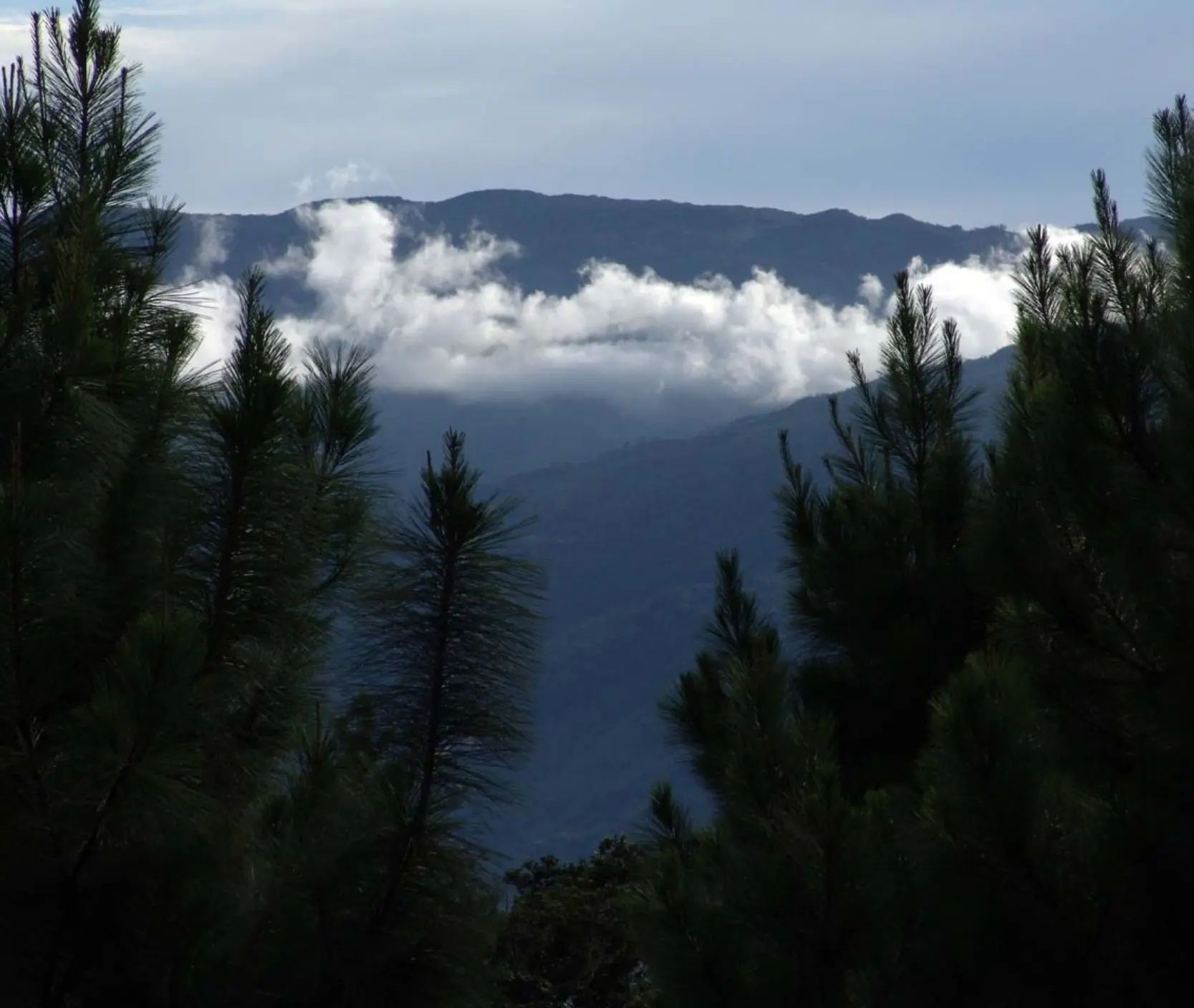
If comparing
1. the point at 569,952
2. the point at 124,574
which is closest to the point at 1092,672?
the point at 124,574

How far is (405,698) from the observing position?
4500 millimetres

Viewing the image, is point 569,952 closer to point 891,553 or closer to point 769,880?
point 891,553

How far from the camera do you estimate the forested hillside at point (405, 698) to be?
430cm

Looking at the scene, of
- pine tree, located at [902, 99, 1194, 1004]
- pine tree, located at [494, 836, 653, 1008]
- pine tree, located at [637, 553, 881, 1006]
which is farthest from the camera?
pine tree, located at [494, 836, 653, 1008]

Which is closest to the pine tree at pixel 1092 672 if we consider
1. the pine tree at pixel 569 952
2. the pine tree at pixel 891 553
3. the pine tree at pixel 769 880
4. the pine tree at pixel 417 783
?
the pine tree at pixel 769 880

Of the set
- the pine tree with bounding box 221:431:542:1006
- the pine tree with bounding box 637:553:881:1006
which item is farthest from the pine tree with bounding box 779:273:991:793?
the pine tree with bounding box 221:431:542:1006

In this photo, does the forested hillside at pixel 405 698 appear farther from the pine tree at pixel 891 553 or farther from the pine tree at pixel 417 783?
the pine tree at pixel 891 553

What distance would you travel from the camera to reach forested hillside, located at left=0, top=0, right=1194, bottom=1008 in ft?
14.1

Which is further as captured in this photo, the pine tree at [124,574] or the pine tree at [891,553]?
the pine tree at [891,553]

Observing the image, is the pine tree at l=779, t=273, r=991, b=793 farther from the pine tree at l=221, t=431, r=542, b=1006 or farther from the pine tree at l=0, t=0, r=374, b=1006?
the pine tree at l=221, t=431, r=542, b=1006

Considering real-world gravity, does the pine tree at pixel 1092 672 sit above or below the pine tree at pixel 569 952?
above

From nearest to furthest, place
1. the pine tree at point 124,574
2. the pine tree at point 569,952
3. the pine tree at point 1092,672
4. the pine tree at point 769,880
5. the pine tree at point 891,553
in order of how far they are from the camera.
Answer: the pine tree at point 124,574, the pine tree at point 1092,672, the pine tree at point 769,880, the pine tree at point 891,553, the pine tree at point 569,952

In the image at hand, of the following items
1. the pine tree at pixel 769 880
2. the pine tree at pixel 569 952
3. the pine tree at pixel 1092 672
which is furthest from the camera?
the pine tree at pixel 569 952

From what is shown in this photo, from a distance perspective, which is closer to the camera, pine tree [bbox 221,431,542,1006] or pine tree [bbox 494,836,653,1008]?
pine tree [bbox 221,431,542,1006]
